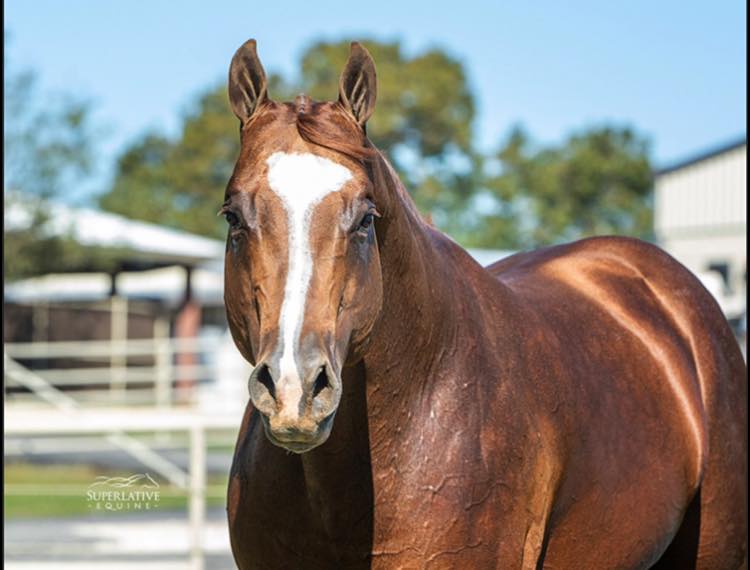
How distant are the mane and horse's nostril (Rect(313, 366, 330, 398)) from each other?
54 centimetres

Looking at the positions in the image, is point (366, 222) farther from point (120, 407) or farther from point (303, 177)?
point (120, 407)

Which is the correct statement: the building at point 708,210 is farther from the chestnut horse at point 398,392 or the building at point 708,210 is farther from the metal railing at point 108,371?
the chestnut horse at point 398,392

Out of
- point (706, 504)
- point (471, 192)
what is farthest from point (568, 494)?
point (471, 192)

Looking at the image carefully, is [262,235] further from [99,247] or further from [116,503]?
[99,247]

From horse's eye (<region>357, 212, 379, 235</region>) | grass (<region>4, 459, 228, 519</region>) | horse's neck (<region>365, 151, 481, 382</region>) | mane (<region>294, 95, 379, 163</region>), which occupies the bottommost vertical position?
grass (<region>4, 459, 228, 519</region>)

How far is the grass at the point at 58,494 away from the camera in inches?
479

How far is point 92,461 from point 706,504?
1378 centimetres

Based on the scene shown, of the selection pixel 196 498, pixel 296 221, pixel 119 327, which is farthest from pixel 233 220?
pixel 119 327

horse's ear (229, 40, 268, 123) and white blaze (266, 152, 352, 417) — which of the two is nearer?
white blaze (266, 152, 352, 417)

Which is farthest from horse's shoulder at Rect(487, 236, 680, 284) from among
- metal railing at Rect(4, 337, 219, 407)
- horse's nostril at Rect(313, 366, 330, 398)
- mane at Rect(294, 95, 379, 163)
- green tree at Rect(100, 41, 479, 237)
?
green tree at Rect(100, 41, 479, 237)

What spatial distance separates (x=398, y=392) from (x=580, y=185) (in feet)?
165

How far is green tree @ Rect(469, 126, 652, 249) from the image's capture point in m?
48.6

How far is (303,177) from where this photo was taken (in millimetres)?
2518

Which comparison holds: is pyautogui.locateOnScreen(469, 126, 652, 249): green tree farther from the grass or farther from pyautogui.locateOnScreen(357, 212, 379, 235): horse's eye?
pyautogui.locateOnScreen(357, 212, 379, 235): horse's eye
